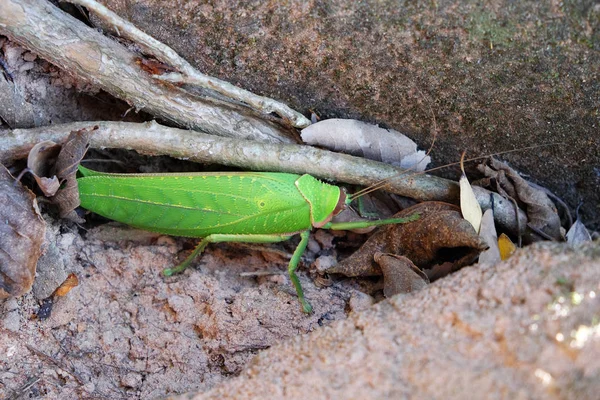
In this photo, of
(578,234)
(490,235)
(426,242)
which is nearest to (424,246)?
(426,242)

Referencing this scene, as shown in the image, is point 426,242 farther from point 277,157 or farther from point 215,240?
point 215,240

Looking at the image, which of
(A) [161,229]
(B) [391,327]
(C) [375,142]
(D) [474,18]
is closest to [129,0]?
(A) [161,229]

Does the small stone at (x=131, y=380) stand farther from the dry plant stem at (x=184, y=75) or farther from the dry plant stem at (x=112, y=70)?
the dry plant stem at (x=184, y=75)

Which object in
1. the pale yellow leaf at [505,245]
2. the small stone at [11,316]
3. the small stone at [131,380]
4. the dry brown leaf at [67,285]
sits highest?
the pale yellow leaf at [505,245]

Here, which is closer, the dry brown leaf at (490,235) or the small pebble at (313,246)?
the dry brown leaf at (490,235)

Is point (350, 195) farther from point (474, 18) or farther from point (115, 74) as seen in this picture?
point (115, 74)

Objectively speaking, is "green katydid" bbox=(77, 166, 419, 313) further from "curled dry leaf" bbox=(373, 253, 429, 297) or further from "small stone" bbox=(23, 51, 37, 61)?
"small stone" bbox=(23, 51, 37, 61)

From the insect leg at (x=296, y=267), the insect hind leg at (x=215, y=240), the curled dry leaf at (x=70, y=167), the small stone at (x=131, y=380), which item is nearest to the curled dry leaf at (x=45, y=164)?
the curled dry leaf at (x=70, y=167)
